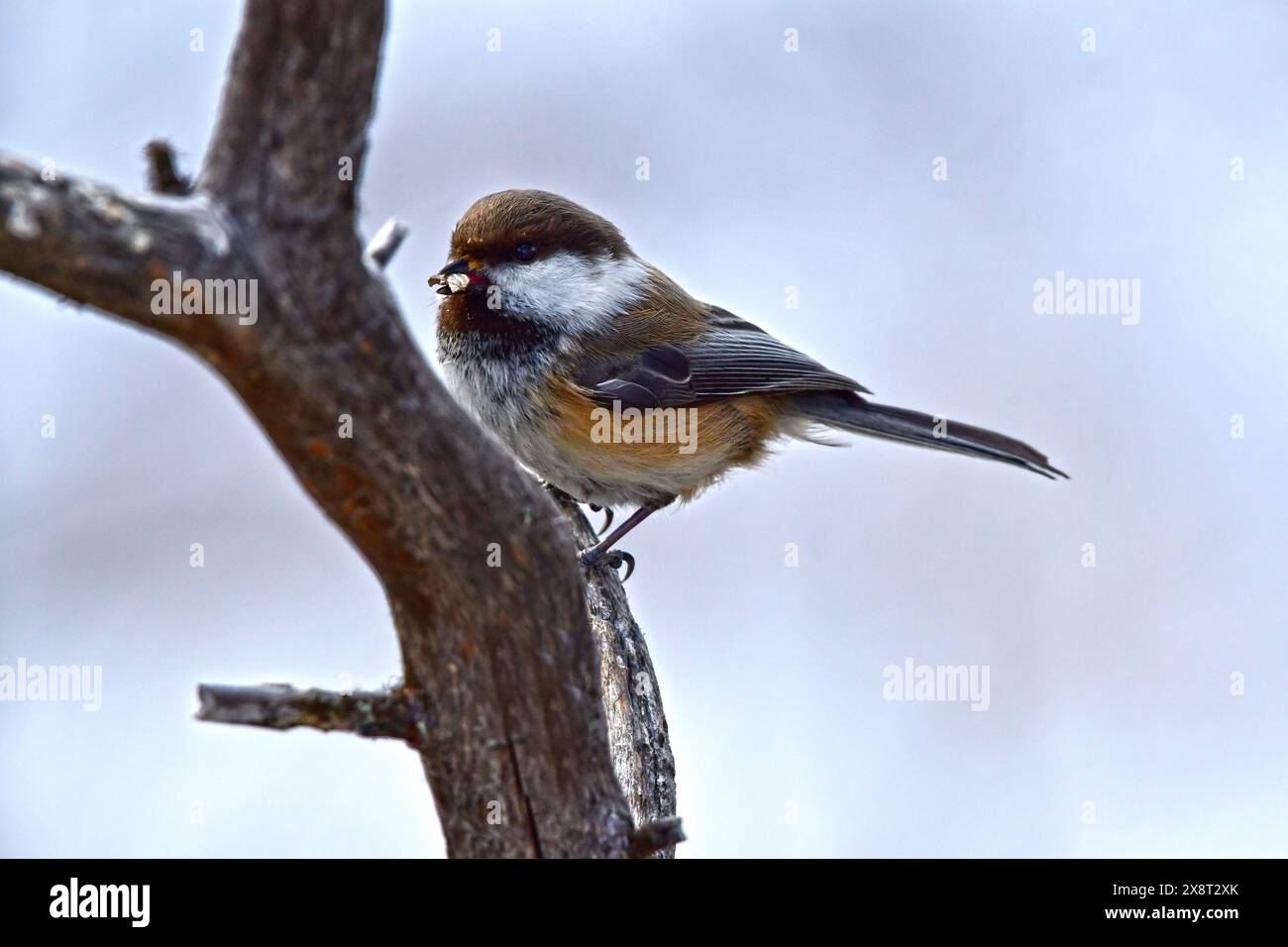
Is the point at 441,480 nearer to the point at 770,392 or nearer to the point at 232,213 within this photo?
the point at 232,213

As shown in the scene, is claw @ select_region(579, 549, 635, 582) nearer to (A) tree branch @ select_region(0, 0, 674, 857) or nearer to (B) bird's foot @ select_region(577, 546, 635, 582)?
(B) bird's foot @ select_region(577, 546, 635, 582)

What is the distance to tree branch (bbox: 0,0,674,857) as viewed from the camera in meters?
1.14

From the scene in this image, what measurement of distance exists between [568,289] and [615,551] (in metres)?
0.68

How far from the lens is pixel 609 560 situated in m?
2.81

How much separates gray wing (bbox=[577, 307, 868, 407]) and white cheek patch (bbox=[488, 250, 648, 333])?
135mm

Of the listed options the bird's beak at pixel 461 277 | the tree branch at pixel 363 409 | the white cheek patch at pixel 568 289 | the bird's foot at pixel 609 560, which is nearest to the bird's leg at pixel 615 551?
the bird's foot at pixel 609 560

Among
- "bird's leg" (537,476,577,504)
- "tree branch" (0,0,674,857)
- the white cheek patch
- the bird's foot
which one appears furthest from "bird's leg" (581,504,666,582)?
"tree branch" (0,0,674,857)

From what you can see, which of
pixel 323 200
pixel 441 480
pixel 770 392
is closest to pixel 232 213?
pixel 323 200

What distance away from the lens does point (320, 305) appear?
123cm

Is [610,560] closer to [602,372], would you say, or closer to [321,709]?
[602,372]

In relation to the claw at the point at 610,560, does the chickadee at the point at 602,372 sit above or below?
above

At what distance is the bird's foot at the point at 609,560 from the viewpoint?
2.71 m

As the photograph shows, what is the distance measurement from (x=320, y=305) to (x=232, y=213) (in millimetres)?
127

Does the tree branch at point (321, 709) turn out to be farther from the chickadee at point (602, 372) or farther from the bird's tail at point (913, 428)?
the bird's tail at point (913, 428)
